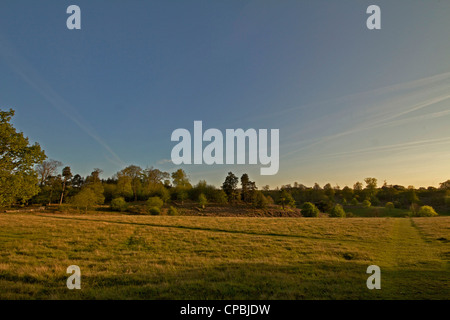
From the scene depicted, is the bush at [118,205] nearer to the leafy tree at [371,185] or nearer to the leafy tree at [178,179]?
the leafy tree at [178,179]

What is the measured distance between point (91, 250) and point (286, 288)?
1383cm

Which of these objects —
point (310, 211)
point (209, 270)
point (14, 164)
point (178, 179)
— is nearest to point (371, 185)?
point (310, 211)

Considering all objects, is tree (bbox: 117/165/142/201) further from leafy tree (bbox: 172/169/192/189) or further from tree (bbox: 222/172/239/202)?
tree (bbox: 222/172/239/202)

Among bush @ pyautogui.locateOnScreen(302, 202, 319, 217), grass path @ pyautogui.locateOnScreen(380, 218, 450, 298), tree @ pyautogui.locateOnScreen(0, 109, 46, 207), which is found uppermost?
tree @ pyautogui.locateOnScreen(0, 109, 46, 207)

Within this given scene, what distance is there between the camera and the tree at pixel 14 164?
54.6ft

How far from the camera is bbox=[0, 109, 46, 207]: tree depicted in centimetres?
1666

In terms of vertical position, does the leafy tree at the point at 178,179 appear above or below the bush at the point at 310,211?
above

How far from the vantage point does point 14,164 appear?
687 inches

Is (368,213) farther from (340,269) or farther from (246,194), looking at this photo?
(340,269)

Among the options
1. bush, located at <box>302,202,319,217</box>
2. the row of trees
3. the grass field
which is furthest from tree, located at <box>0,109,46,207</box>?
bush, located at <box>302,202,319,217</box>

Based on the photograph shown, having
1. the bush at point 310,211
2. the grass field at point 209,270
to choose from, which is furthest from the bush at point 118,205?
the bush at point 310,211

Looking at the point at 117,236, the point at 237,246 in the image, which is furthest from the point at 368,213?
the point at 117,236

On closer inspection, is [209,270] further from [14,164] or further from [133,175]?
[133,175]
